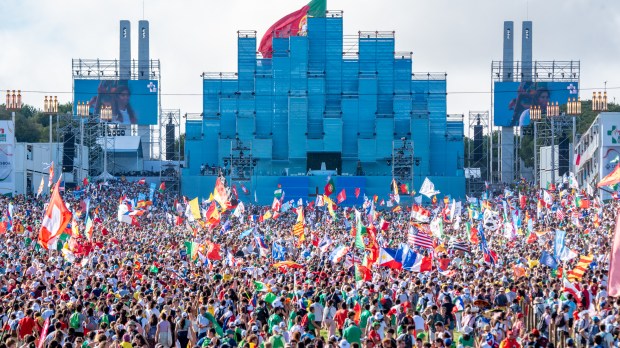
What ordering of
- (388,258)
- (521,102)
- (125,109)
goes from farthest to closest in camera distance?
(125,109)
(521,102)
(388,258)

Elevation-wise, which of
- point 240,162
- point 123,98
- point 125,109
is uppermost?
point 123,98

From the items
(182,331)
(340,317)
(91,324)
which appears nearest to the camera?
(182,331)

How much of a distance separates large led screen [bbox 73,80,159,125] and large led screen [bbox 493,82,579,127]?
935 inches

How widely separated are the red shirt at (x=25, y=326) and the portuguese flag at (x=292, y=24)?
77.6 meters

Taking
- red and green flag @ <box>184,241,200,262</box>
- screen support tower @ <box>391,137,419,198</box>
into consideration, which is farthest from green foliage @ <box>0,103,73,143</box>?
red and green flag @ <box>184,241,200,262</box>

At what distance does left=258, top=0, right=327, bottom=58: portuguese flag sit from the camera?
99500mm

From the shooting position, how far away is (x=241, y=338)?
2086 centimetres

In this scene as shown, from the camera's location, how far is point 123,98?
97.4 meters

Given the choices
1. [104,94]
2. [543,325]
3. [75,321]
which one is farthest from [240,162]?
[75,321]

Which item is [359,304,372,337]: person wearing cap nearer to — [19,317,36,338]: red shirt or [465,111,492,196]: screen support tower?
[19,317,36,338]: red shirt

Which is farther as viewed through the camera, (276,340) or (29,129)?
(29,129)

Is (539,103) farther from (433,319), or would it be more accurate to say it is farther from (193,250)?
(433,319)

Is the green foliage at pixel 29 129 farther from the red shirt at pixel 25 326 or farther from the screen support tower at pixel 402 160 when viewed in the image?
the red shirt at pixel 25 326

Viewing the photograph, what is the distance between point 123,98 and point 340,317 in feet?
247
